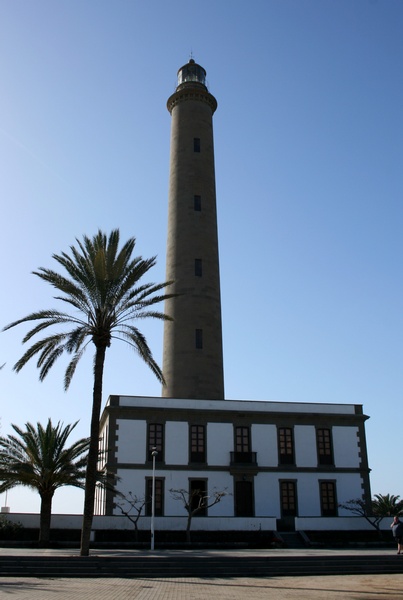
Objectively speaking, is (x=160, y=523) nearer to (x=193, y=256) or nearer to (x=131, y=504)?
(x=131, y=504)

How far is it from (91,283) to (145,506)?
14.2 metres

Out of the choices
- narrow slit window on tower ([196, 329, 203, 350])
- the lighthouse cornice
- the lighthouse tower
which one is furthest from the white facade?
the lighthouse cornice

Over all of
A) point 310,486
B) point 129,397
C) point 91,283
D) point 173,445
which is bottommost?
point 310,486

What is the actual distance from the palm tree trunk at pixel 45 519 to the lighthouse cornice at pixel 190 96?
2776 centimetres

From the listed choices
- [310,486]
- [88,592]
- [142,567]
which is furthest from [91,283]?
[310,486]

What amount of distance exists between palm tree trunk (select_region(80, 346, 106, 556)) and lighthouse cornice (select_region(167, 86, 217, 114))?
25.5 metres

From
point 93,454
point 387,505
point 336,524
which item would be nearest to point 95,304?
point 93,454

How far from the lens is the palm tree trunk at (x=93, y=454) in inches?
824

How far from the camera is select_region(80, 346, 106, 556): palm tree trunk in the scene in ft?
68.7

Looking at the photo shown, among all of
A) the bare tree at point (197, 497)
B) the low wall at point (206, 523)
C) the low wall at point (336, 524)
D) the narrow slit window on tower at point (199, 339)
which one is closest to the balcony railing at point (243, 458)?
the bare tree at point (197, 497)

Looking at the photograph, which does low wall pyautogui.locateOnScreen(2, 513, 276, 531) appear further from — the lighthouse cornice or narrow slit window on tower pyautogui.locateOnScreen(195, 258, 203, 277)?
the lighthouse cornice

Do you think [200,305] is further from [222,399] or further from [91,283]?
[91,283]

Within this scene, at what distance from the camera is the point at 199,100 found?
1699 inches

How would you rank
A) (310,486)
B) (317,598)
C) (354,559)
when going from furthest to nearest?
(310,486) < (354,559) < (317,598)
